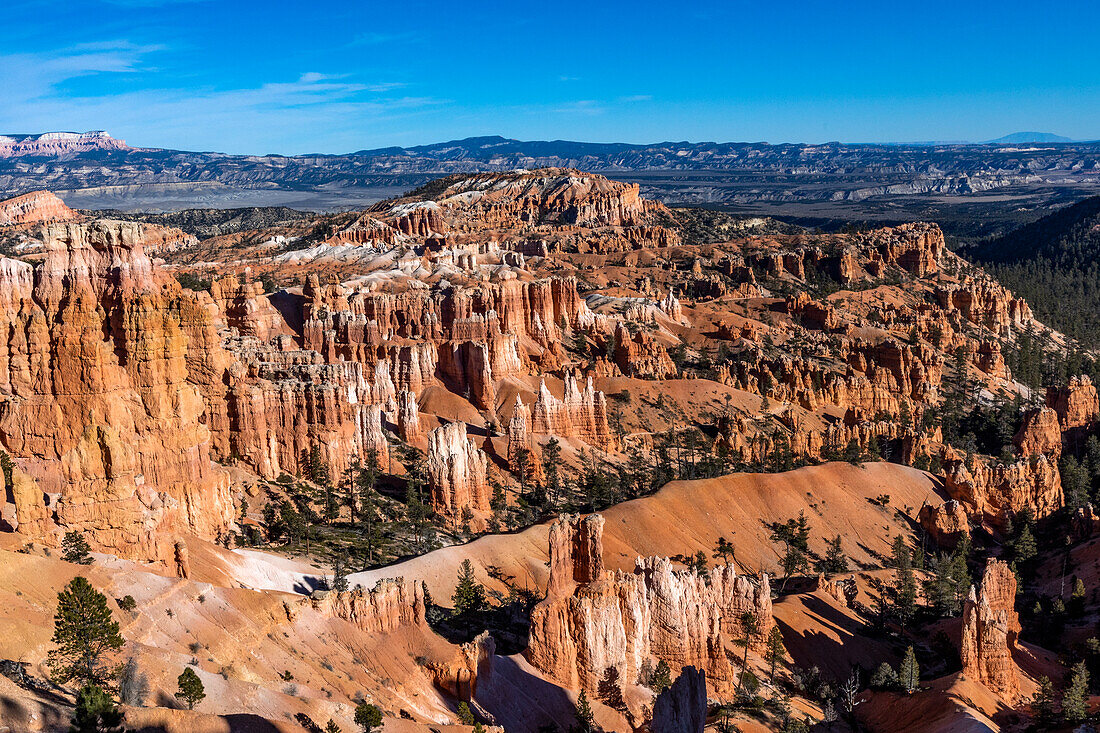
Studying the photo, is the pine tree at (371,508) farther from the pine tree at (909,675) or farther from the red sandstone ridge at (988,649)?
the red sandstone ridge at (988,649)

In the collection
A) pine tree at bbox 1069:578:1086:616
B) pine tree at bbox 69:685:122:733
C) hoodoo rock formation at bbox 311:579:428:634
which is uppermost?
pine tree at bbox 69:685:122:733

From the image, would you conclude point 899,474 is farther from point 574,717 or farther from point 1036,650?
point 574,717

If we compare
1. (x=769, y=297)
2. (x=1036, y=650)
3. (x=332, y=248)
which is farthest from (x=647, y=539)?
(x=332, y=248)

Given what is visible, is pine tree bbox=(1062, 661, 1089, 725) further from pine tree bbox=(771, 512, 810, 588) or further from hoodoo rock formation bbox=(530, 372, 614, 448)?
hoodoo rock formation bbox=(530, 372, 614, 448)

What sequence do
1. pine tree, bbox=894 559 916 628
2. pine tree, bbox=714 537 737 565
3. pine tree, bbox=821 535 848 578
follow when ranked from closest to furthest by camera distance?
pine tree, bbox=894 559 916 628 < pine tree, bbox=714 537 737 565 < pine tree, bbox=821 535 848 578

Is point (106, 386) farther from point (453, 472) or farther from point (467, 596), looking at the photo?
point (453, 472)

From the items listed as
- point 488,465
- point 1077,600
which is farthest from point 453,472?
point 1077,600

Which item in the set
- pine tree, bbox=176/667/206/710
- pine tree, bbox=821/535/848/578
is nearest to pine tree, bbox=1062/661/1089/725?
pine tree, bbox=821/535/848/578

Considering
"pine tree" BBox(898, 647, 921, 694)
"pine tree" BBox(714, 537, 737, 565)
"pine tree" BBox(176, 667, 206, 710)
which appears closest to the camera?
Result: "pine tree" BBox(176, 667, 206, 710)
